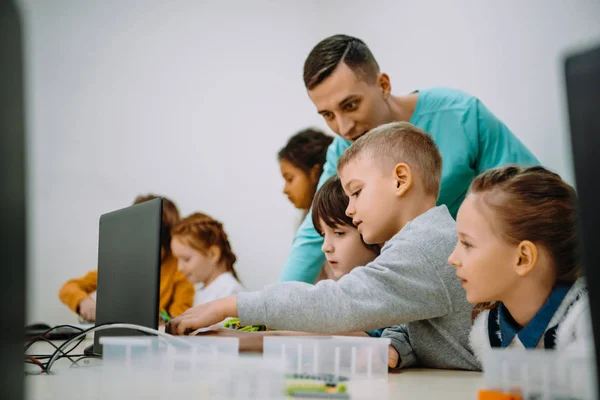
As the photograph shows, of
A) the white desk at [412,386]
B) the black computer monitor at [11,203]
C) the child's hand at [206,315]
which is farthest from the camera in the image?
the child's hand at [206,315]

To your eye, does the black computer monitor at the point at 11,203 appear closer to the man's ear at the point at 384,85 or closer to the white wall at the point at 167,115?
the man's ear at the point at 384,85

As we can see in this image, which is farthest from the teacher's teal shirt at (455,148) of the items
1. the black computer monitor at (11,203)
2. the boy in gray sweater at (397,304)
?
the black computer monitor at (11,203)

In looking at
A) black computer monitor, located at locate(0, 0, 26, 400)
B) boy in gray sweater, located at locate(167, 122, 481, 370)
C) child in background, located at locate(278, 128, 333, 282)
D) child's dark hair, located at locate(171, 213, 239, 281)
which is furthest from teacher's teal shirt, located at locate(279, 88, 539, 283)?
black computer monitor, located at locate(0, 0, 26, 400)

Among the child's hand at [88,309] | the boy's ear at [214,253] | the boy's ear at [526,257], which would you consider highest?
the boy's ear at [214,253]

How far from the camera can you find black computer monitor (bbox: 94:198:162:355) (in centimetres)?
95

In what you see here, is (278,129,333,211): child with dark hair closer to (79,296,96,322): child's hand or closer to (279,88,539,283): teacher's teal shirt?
(279,88,539,283): teacher's teal shirt

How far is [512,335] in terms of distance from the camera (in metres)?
0.88

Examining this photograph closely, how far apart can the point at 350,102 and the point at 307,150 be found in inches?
36.4

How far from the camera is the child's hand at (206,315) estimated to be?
36.5 inches

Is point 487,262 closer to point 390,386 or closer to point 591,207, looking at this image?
point 390,386

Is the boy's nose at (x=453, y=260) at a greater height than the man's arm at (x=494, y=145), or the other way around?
the man's arm at (x=494, y=145)

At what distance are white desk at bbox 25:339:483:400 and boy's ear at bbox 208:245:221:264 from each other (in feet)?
5.53

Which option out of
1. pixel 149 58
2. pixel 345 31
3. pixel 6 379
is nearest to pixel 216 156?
pixel 149 58

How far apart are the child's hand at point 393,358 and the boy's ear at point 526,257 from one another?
226mm
